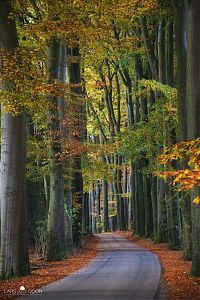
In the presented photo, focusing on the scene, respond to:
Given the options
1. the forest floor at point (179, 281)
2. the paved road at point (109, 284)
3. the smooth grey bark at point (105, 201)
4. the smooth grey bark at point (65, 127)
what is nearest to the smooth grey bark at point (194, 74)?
the forest floor at point (179, 281)

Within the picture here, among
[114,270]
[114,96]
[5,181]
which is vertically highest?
[114,96]

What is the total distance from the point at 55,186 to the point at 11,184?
205 inches

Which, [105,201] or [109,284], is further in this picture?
[105,201]

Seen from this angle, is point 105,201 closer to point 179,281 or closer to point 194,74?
point 179,281

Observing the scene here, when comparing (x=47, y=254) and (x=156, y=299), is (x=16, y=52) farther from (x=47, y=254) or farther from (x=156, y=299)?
(x=47, y=254)

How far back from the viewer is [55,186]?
1834 centimetres

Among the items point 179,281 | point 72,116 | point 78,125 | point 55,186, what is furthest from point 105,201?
point 179,281

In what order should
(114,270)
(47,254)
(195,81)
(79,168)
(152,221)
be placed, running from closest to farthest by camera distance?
(195,81) → (114,270) → (47,254) → (79,168) → (152,221)

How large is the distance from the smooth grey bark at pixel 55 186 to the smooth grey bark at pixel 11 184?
4910 mm

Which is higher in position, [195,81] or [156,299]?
[195,81]

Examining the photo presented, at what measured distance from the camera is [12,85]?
42.5 ft

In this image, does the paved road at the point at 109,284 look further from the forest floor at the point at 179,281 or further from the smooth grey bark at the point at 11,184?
the smooth grey bark at the point at 11,184

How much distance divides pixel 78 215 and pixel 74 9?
541 inches

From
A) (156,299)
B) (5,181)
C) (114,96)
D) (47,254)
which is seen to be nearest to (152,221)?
(47,254)
